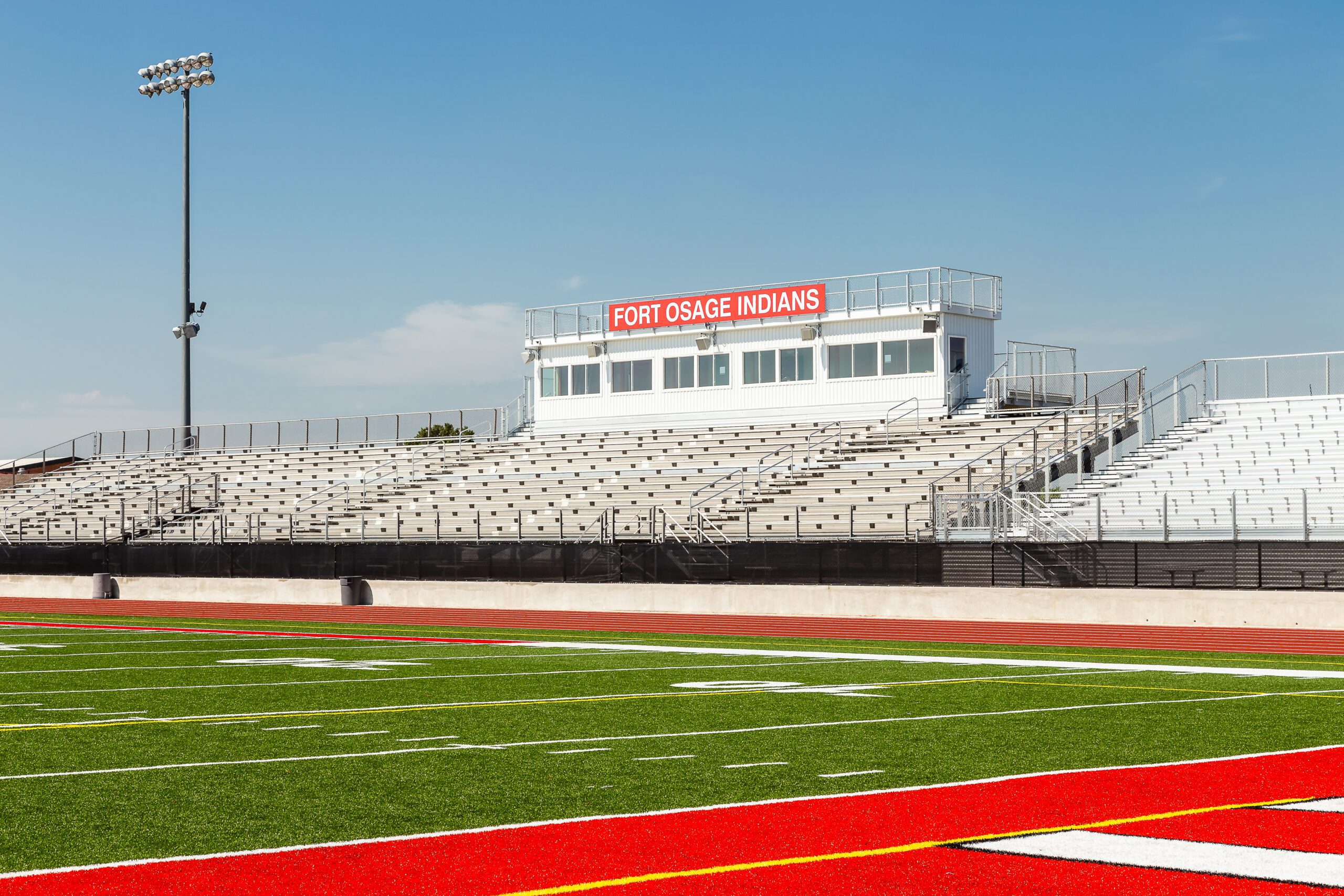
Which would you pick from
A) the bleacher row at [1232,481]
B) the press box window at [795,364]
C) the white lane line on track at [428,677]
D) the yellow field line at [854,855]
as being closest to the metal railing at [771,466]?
the press box window at [795,364]

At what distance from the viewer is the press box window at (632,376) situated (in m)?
47.6

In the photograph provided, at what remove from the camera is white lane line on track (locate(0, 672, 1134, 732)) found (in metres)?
11.2

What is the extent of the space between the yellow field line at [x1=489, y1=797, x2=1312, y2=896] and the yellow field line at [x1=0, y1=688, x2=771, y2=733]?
6017 mm

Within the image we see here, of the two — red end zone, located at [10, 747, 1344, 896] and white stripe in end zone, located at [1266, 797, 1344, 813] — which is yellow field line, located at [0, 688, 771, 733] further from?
white stripe in end zone, located at [1266, 797, 1344, 813]

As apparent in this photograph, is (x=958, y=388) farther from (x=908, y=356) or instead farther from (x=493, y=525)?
(x=493, y=525)

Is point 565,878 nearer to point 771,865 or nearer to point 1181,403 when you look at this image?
point 771,865

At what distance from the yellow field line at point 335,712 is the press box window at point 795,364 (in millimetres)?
31208

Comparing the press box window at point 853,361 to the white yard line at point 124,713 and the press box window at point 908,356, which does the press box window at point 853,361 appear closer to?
the press box window at point 908,356

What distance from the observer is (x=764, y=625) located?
83.1 feet

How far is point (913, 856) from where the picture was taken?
6367 millimetres

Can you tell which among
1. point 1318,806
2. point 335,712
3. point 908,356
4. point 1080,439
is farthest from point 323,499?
point 1318,806

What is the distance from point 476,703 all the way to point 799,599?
51.7 feet

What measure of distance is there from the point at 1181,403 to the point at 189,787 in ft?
101

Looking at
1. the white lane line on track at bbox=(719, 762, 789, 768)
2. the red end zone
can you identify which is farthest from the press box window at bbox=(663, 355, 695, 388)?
the red end zone
